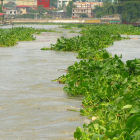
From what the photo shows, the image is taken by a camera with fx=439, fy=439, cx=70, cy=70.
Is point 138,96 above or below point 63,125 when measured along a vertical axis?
above

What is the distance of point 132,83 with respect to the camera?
Answer: 838cm

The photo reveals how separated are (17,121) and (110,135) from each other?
2269mm

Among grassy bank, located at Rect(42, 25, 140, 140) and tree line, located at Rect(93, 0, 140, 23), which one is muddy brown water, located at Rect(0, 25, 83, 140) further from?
tree line, located at Rect(93, 0, 140, 23)

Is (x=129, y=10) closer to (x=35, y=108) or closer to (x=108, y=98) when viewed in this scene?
(x=108, y=98)

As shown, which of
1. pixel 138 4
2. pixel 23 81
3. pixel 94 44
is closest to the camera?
pixel 23 81

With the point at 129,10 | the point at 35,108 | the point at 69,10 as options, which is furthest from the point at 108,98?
the point at 69,10

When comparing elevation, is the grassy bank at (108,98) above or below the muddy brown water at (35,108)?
→ above

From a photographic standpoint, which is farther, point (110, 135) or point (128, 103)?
point (128, 103)

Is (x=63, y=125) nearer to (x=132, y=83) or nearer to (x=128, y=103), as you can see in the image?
(x=128, y=103)

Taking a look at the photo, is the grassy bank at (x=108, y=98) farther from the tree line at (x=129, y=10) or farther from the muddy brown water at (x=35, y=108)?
the tree line at (x=129, y=10)

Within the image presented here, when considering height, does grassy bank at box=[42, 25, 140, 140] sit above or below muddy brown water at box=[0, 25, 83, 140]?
above

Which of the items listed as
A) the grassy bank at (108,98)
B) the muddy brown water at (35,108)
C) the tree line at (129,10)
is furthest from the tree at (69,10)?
the grassy bank at (108,98)

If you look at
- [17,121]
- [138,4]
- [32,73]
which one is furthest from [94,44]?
[138,4]

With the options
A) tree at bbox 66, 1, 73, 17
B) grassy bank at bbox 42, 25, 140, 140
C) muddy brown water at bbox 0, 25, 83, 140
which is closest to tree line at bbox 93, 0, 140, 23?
muddy brown water at bbox 0, 25, 83, 140
